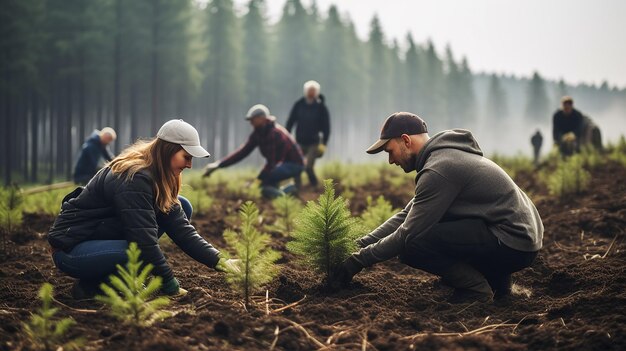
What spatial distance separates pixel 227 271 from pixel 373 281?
1.48 m

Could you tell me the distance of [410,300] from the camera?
4.24m

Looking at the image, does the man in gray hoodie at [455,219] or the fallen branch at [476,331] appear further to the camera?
the man in gray hoodie at [455,219]

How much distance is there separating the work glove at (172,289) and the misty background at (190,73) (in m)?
12.7

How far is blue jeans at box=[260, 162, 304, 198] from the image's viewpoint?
996 cm

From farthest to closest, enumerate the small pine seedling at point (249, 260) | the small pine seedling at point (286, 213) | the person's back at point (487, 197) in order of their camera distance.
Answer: the small pine seedling at point (286, 213)
the person's back at point (487, 197)
the small pine seedling at point (249, 260)

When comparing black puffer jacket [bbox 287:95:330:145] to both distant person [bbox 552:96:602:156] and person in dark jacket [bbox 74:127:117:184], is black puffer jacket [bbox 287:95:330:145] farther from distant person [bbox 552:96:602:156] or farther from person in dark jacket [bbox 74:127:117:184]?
distant person [bbox 552:96:602:156]

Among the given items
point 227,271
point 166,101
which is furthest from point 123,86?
Result: point 227,271

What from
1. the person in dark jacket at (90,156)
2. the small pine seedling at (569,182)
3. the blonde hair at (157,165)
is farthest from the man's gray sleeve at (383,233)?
the person in dark jacket at (90,156)

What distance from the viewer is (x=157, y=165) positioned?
3.97m

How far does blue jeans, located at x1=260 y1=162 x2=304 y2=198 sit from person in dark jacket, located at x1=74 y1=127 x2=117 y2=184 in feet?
12.4

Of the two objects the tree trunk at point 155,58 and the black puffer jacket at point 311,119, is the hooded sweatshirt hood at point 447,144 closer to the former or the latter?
the black puffer jacket at point 311,119

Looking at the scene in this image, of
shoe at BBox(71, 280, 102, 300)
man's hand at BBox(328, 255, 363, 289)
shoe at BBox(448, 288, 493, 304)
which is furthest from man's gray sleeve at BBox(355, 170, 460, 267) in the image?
shoe at BBox(71, 280, 102, 300)

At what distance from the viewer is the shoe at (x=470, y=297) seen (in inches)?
162

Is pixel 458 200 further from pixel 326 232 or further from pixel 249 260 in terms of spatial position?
pixel 249 260
